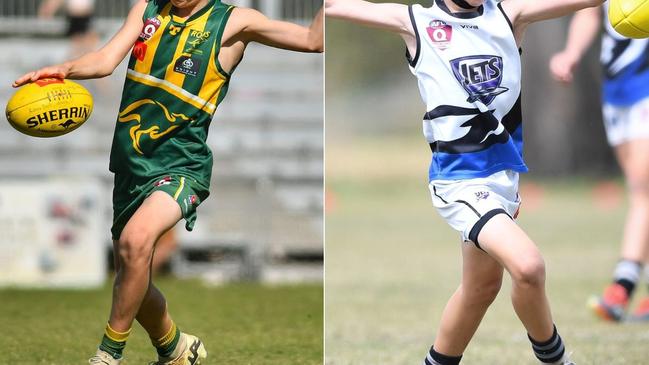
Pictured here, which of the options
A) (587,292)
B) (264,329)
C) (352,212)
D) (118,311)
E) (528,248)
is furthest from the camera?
(352,212)

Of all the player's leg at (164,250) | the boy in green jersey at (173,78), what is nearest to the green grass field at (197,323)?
the player's leg at (164,250)

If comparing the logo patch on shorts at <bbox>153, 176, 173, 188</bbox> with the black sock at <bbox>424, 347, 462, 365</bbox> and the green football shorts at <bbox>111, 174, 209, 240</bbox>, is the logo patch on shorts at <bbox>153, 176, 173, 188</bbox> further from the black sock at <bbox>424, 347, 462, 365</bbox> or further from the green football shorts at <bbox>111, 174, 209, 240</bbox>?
the black sock at <bbox>424, 347, 462, 365</bbox>

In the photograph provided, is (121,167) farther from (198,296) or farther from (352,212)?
(352,212)

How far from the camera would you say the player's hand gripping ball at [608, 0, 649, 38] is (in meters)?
5.30

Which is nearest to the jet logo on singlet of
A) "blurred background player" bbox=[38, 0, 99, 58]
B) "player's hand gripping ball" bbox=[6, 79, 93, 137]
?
"player's hand gripping ball" bbox=[6, 79, 93, 137]

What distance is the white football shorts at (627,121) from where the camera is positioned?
8.32 meters

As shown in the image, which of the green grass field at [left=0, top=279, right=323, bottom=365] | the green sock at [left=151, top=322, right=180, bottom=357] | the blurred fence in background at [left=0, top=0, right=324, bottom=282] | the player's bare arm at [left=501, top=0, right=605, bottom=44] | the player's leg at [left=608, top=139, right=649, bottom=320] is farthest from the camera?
the blurred fence in background at [left=0, top=0, right=324, bottom=282]

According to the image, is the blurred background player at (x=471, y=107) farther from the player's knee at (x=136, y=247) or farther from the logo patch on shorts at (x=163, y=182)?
the player's knee at (x=136, y=247)

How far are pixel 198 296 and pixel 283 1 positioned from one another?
642 centimetres

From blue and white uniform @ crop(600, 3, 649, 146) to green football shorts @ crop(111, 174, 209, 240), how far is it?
3.98 m

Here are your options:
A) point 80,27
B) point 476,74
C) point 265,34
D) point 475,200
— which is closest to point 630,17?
point 476,74

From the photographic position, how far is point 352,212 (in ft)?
64.0

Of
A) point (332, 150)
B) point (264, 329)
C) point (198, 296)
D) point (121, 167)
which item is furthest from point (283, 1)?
point (332, 150)

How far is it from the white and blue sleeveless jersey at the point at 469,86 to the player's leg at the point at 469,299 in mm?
377
